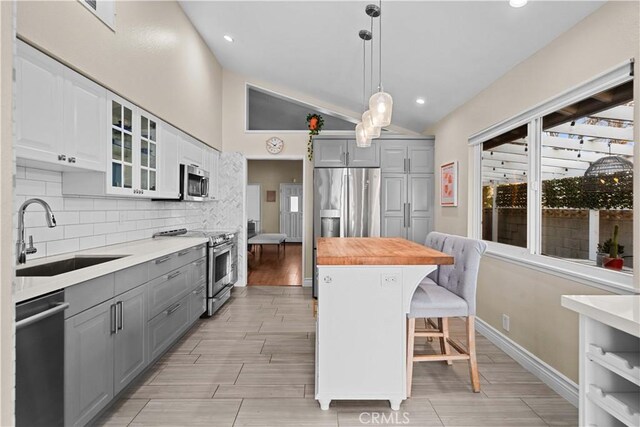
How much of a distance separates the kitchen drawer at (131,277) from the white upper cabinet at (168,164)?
1.05 m

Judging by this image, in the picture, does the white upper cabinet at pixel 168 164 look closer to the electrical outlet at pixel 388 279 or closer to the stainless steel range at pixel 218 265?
the stainless steel range at pixel 218 265

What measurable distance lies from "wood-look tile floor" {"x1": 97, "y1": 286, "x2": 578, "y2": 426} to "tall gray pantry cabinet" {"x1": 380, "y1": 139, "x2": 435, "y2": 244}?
192 centimetres

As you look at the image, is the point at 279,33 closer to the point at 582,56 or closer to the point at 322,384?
the point at 582,56

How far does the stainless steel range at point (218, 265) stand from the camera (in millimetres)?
3738

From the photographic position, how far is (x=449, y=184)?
4262 millimetres

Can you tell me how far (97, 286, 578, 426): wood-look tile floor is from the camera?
6.56ft

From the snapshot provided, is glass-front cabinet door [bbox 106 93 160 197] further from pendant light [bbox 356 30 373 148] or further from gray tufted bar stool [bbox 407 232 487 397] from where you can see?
gray tufted bar stool [bbox 407 232 487 397]

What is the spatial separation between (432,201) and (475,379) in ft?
9.60

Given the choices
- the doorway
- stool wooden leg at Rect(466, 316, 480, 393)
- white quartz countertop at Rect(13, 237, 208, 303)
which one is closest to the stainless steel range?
white quartz countertop at Rect(13, 237, 208, 303)

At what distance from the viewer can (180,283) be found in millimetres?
2979

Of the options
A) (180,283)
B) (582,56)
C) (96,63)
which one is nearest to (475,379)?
(582,56)

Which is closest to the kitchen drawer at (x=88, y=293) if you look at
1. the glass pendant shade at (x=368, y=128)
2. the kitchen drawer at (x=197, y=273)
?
the kitchen drawer at (x=197, y=273)

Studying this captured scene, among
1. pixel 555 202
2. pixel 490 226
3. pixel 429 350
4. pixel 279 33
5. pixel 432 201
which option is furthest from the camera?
pixel 432 201

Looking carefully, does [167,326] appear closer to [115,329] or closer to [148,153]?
[115,329]
